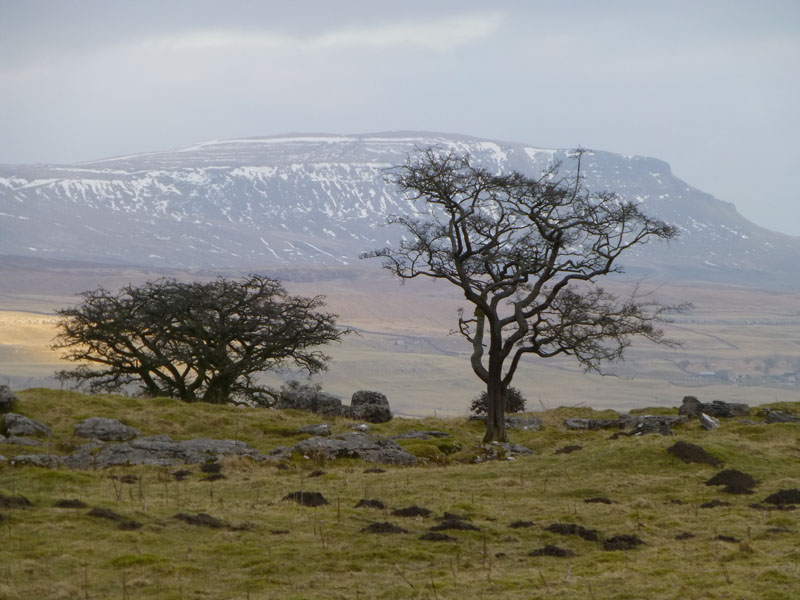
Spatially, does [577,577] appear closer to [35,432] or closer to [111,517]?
[111,517]

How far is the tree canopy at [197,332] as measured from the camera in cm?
5009

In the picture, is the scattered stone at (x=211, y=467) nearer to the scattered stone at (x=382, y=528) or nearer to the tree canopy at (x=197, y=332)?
the scattered stone at (x=382, y=528)

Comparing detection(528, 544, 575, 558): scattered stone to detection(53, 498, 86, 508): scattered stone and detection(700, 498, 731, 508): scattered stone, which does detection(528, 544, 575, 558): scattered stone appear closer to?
detection(700, 498, 731, 508): scattered stone

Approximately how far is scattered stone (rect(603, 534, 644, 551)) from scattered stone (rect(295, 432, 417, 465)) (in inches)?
555

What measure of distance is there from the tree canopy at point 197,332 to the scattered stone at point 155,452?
620 inches

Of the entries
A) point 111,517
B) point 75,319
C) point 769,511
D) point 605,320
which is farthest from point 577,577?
point 75,319

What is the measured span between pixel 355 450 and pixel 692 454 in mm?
11328

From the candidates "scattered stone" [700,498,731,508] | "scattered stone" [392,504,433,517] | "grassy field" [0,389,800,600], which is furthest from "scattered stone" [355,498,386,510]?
"scattered stone" [700,498,731,508]

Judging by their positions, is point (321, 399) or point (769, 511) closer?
point (769, 511)

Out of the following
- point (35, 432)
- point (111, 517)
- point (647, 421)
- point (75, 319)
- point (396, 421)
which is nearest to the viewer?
point (111, 517)

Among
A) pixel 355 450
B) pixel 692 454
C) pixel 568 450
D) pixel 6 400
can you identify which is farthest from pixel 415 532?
pixel 6 400

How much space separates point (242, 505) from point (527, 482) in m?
8.94

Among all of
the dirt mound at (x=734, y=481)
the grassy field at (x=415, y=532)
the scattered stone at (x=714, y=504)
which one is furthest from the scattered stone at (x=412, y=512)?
the dirt mound at (x=734, y=481)

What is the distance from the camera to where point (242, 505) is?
23172 millimetres
